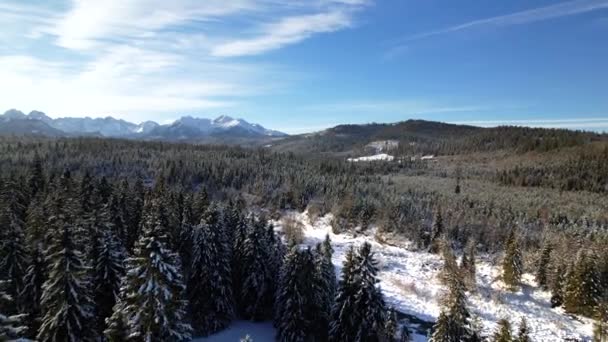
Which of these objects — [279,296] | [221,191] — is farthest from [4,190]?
[221,191]

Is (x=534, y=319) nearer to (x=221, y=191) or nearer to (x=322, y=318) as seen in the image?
(x=322, y=318)

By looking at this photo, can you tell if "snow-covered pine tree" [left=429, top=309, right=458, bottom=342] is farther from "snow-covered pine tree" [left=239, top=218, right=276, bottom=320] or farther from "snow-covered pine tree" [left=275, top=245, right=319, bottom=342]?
"snow-covered pine tree" [left=239, top=218, right=276, bottom=320]

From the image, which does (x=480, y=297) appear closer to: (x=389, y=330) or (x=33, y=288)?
(x=389, y=330)

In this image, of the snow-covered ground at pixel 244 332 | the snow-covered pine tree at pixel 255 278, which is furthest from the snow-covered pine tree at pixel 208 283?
the snow-covered pine tree at pixel 255 278

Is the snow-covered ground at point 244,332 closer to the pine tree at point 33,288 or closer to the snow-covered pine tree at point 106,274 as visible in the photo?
the snow-covered pine tree at point 106,274

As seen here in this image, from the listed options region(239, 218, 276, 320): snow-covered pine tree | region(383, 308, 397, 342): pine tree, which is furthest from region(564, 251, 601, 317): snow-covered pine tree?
region(239, 218, 276, 320): snow-covered pine tree

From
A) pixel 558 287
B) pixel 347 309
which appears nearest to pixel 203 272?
pixel 347 309
